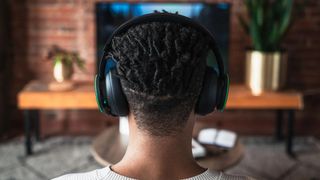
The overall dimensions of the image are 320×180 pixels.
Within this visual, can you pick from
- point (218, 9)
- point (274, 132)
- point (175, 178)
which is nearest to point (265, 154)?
point (274, 132)

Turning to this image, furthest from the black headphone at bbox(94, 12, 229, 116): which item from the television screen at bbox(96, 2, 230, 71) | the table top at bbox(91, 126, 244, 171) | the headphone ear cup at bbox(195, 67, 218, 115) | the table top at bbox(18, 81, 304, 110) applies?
the television screen at bbox(96, 2, 230, 71)

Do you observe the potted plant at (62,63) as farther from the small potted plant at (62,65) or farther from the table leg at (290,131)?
the table leg at (290,131)

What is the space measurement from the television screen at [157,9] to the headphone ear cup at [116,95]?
2105 millimetres

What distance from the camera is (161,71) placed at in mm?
909

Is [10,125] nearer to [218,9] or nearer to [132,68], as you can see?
[218,9]

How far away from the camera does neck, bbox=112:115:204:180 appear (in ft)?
3.19

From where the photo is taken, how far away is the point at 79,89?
9.52ft

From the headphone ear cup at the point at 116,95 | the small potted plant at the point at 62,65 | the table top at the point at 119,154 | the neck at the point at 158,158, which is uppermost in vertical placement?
the headphone ear cup at the point at 116,95

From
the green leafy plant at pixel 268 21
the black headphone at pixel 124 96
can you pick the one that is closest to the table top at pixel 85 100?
the green leafy plant at pixel 268 21

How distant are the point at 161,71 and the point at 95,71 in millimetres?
2377

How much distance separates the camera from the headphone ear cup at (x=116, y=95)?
100 cm

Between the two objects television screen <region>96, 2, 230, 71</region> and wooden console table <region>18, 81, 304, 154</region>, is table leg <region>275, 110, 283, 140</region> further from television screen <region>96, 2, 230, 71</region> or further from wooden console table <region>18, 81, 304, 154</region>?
television screen <region>96, 2, 230, 71</region>

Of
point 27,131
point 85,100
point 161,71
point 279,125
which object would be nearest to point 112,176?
point 161,71

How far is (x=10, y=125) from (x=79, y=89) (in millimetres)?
782
